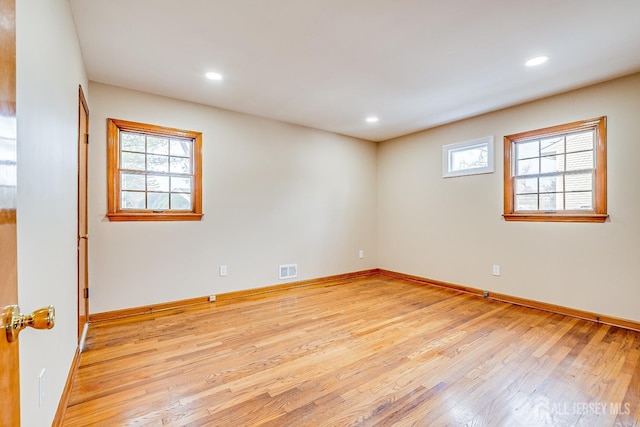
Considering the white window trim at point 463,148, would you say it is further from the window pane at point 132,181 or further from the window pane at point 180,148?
the window pane at point 132,181

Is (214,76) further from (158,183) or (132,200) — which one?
(132,200)

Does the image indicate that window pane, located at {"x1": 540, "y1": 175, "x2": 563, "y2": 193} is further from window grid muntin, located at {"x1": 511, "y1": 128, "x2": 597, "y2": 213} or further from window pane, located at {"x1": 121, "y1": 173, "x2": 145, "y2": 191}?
window pane, located at {"x1": 121, "y1": 173, "x2": 145, "y2": 191}

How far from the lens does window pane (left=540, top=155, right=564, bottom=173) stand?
3.51 metres

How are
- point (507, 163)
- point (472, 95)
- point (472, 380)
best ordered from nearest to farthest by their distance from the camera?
point (472, 380)
point (472, 95)
point (507, 163)

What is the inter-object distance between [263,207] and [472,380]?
3168mm

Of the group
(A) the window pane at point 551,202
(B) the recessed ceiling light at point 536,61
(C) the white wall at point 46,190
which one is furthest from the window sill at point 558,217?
(C) the white wall at point 46,190

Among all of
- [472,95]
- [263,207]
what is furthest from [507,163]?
[263,207]

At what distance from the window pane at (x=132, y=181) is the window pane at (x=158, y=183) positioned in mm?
70

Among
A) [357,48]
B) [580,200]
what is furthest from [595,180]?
[357,48]

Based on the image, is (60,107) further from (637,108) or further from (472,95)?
(637,108)

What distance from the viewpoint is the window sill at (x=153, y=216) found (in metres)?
3.24

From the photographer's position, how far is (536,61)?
2729mm

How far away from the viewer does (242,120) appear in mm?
4160

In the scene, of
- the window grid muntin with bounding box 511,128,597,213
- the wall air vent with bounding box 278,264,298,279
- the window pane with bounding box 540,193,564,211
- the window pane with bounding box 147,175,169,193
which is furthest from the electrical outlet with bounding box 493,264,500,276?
the window pane with bounding box 147,175,169,193
